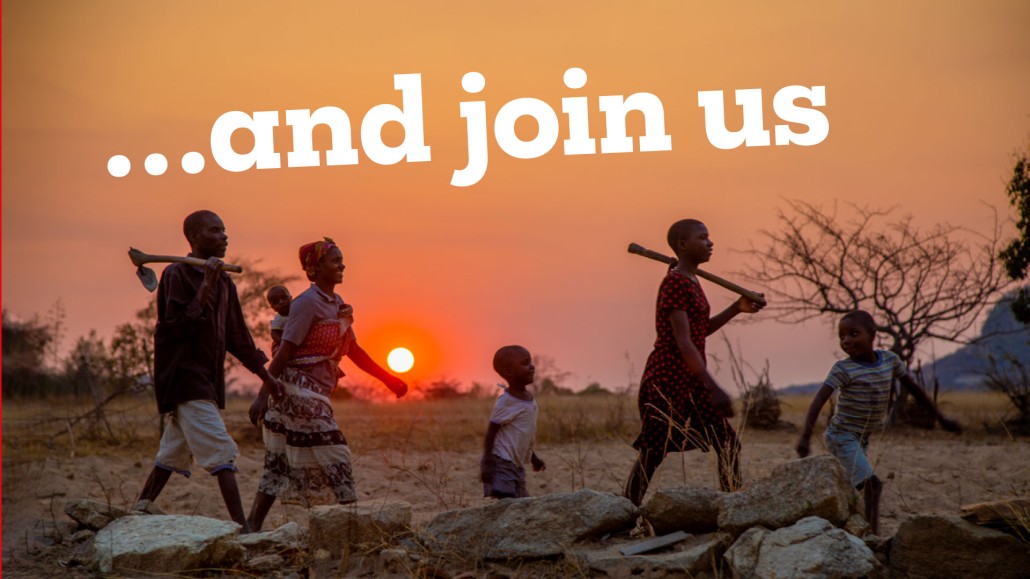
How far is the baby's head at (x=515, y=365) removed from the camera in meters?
6.80

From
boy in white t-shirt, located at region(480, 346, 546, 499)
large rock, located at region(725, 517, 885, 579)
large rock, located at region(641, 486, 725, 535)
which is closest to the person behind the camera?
large rock, located at region(725, 517, 885, 579)

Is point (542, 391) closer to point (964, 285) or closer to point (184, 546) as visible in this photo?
point (964, 285)

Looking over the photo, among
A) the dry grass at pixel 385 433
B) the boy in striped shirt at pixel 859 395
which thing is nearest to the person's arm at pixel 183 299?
the boy in striped shirt at pixel 859 395

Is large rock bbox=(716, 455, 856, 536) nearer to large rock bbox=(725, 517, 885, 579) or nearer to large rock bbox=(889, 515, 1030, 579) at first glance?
large rock bbox=(725, 517, 885, 579)

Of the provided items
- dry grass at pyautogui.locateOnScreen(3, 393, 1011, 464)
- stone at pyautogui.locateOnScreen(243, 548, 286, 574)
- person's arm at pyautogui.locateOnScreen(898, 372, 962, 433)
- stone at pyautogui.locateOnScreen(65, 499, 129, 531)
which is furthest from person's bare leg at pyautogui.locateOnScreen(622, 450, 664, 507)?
dry grass at pyautogui.locateOnScreen(3, 393, 1011, 464)

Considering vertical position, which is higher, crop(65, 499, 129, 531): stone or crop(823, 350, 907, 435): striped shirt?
crop(823, 350, 907, 435): striped shirt

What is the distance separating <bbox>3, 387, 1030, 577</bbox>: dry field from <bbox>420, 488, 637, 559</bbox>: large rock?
2.92ft

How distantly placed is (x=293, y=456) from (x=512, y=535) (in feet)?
5.62

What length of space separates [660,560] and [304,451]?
2.45m

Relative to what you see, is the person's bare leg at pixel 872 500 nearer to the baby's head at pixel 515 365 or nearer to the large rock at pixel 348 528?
the baby's head at pixel 515 365

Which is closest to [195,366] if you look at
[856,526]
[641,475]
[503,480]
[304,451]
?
[304,451]

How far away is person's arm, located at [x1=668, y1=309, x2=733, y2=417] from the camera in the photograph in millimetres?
6113

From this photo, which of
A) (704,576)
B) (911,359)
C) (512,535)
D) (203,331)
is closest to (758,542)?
(704,576)

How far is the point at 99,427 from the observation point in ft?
44.9
